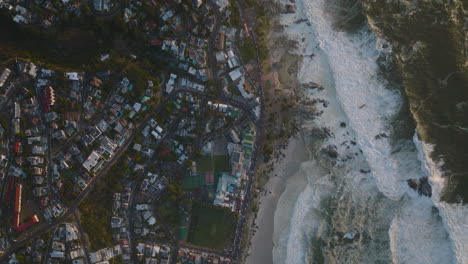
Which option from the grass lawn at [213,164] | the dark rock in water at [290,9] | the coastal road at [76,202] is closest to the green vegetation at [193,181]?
the grass lawn at [213,164]

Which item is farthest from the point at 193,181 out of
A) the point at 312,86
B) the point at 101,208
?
the point at 312,86

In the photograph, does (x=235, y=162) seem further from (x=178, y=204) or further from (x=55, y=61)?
(x=55, y=61)

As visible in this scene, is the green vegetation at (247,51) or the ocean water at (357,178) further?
the green vegetation at (247,51)

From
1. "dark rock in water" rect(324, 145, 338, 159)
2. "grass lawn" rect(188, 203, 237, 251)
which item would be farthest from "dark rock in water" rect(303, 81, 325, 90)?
"grass lawn" rect(188, 203, 237, 251)

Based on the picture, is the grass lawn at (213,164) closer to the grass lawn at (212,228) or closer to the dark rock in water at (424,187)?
the grass lawn at (212,228)

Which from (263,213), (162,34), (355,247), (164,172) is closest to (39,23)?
(162,34)

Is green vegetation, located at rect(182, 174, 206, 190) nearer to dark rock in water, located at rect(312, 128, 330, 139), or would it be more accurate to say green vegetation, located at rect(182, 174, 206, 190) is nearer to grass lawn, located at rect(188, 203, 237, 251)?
grass lawn, located at rect(188, 203, 237, 251)
